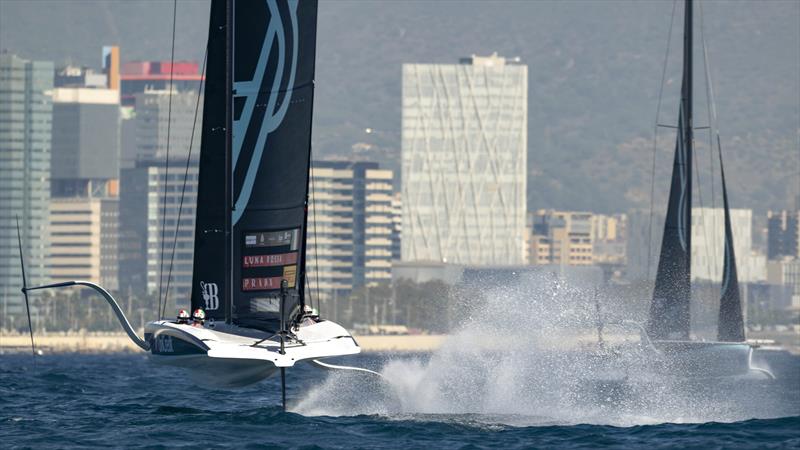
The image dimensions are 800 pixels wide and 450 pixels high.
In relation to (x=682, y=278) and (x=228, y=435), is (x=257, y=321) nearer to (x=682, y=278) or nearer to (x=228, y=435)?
(x=228, y=435)

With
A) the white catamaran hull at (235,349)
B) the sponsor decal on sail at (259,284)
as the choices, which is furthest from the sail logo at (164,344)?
the sponsor decal on sail at (259,284)

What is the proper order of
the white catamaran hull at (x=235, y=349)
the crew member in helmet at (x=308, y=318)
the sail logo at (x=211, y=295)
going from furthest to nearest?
1. the crew member in helmet at (x=308, y=318)
2. the sail logo at (x=211, y=295)
3. the white catamaran hull at (x=235, y=349)

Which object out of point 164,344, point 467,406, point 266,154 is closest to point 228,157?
point 266,154

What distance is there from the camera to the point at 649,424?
150 feet

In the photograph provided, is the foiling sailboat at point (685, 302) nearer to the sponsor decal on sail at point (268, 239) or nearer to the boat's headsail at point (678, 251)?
the boat's headsail at point (678, 251)

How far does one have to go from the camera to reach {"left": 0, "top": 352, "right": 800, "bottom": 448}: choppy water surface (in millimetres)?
41094

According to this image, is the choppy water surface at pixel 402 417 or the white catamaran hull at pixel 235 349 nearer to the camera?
the choppy water surface at pixel 402 417

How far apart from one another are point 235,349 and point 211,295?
3122 mm

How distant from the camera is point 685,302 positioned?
2611 inches

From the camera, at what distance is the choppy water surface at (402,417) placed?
41.1 metres

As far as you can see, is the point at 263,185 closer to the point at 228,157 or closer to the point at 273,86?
the point at 228,157

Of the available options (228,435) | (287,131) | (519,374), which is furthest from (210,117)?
(519,374)

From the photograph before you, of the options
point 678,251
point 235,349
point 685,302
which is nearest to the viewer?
point 235,349

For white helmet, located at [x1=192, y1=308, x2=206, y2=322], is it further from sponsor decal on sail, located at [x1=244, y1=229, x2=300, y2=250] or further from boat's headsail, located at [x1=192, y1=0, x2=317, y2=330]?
sponsor decal on sail, located at [x1=244, y1=229, x2=300, y2=250]
